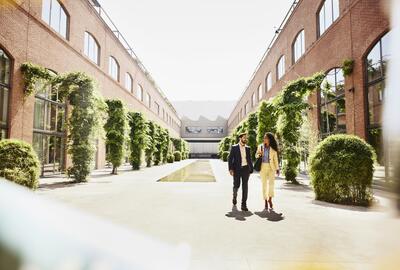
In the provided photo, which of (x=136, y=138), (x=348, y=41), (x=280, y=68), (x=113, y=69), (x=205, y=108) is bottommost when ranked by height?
(x=136, y=138)

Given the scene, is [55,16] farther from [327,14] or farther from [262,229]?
[262,229]

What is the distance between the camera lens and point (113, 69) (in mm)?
24594

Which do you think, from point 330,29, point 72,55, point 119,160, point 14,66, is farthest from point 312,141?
point 72,55

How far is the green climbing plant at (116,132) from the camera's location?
17.0m

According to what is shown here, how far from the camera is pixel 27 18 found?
1251 centimetres

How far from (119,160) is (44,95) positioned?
5.14 meters

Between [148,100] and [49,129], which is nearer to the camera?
[49,129]

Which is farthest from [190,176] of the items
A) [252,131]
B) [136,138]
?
[252,131]

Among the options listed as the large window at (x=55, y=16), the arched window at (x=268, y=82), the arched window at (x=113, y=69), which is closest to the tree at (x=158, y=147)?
the arched window at (x=113, y=69)

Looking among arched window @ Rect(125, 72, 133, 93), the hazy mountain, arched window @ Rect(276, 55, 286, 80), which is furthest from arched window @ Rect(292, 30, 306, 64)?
the hazy mountain

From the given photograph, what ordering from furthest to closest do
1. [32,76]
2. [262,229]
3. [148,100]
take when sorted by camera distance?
1. [148,100]
2. [32,76]
3. [262,229]

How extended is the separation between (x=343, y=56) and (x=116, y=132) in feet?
40.2

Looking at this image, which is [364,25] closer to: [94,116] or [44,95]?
[94,116]

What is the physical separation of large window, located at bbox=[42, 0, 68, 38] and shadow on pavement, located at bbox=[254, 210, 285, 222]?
530 inches
